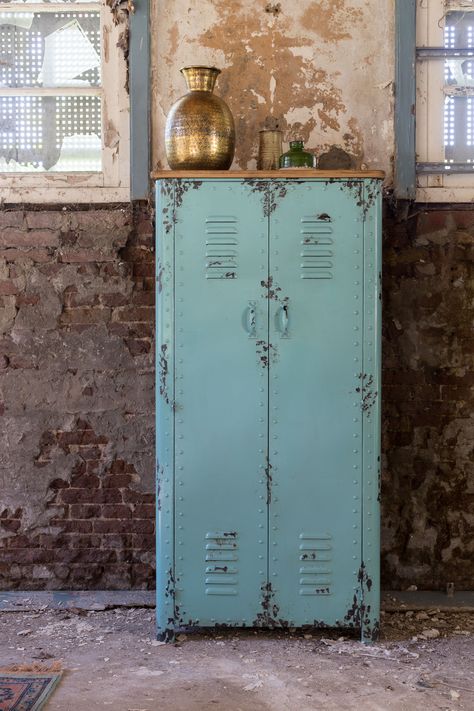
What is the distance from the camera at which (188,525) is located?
3215 millimetres

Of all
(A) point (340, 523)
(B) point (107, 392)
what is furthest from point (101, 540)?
(A) point (340, 523)

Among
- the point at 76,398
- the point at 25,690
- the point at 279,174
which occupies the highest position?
the point at 279,174

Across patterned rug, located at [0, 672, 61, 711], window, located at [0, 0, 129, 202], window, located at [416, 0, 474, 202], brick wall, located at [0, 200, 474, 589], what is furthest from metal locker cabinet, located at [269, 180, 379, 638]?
window, located at [0, 0, 129, 202]

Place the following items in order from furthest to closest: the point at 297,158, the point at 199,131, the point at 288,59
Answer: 1. the point at 288,59
2. the point at 297,158
3. the point at 199,131

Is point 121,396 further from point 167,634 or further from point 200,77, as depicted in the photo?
point 200,77

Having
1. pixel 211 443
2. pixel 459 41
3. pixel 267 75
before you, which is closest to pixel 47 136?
pixel 267 75

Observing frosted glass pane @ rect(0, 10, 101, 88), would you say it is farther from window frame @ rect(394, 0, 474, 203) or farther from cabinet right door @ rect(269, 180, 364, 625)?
window frame @ rect(394, 0, 474, 203)

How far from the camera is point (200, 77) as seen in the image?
3.38 meters

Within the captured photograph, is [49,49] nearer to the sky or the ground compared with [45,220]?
nearer to the sky

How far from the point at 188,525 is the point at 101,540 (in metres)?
0.77

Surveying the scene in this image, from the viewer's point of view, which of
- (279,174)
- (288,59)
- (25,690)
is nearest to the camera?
(25,690)

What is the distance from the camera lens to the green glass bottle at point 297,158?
3.44 meters

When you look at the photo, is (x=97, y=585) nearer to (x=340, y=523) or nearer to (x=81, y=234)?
(x=340, y=523)

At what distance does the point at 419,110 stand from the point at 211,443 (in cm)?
188
